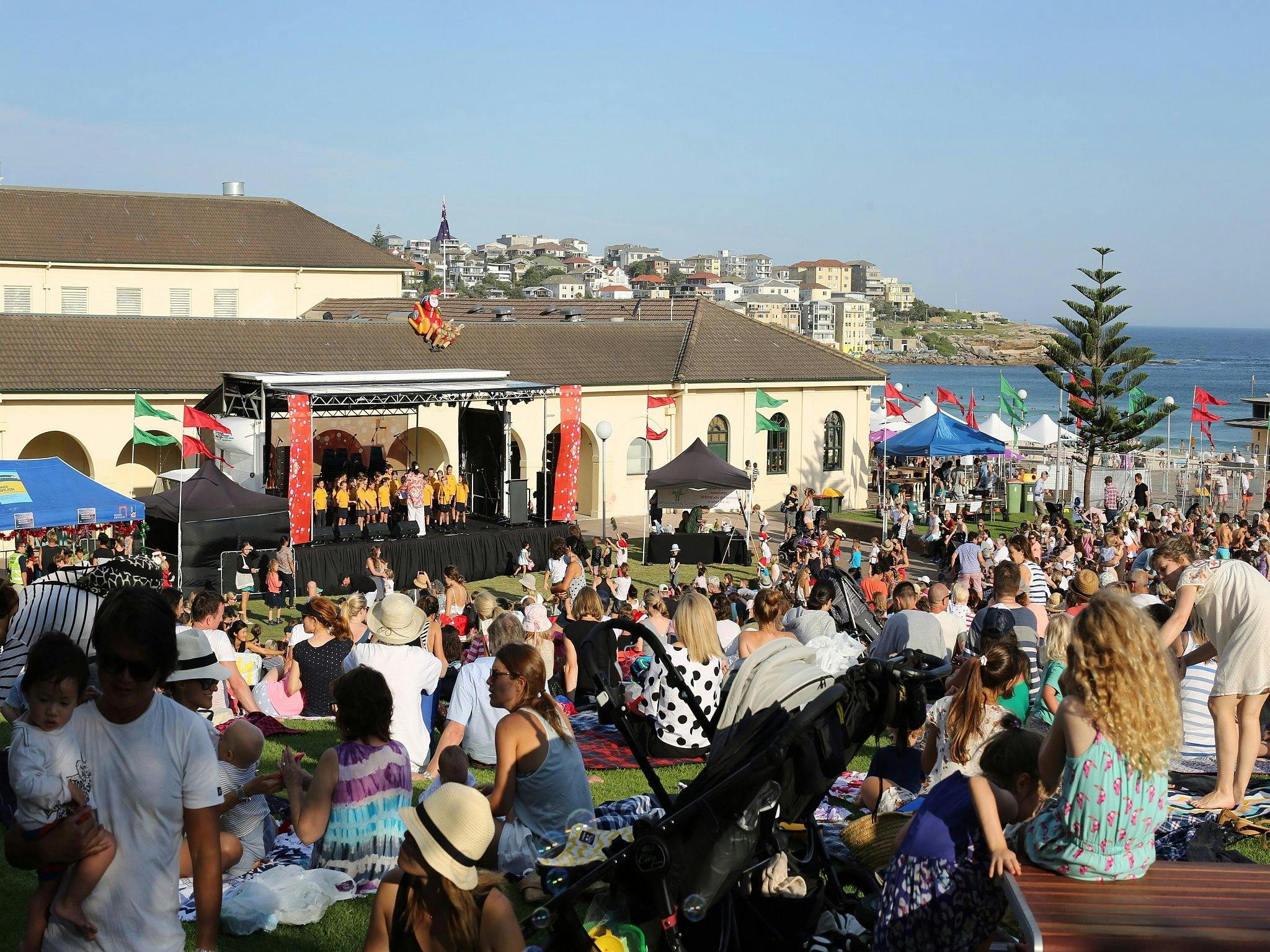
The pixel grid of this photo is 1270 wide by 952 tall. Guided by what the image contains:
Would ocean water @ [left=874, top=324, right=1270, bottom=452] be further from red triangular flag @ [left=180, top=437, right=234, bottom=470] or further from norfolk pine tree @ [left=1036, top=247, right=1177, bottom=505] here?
red triangular flag @ [left=180, top=437, right=234, bottom=470]

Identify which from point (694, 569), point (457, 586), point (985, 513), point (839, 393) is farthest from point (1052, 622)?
point (839, 393)

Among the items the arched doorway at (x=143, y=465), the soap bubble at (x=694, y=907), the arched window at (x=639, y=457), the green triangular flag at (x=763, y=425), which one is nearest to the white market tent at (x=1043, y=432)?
the green triangular flag at (x=763, y=425)

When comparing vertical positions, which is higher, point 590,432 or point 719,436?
point 590,432

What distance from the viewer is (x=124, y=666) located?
10.7ft

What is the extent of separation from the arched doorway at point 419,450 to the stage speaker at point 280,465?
442cm

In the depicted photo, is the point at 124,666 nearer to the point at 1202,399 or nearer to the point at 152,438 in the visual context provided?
the point at 152,438

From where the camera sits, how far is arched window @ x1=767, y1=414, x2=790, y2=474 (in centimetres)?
3325

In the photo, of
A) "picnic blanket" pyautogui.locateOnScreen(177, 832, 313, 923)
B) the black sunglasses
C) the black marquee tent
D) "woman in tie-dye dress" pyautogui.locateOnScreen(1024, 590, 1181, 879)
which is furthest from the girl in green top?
the black marquee tent

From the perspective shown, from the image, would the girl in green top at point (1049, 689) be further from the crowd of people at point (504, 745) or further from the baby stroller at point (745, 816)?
the baby stroller at point (745, 816)

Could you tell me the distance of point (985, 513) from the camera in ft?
101

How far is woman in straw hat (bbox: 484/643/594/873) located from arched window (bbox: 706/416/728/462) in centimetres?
2744

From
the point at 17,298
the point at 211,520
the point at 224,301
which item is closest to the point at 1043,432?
the point at 224,301

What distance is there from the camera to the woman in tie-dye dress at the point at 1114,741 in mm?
3836

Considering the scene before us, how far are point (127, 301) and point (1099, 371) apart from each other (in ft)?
93.4
